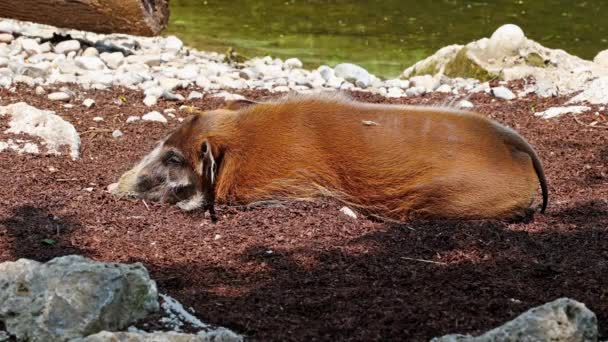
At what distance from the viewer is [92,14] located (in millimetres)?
7980

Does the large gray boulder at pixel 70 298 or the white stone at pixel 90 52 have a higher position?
the large gray boulder at pixel 70 298

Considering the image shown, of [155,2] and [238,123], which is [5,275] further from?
[155,2]

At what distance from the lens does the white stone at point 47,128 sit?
5.70m

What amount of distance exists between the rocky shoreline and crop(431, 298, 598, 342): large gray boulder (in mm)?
3305

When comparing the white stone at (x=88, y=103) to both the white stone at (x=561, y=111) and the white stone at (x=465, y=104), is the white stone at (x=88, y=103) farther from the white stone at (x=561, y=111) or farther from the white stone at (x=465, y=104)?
the white stone at (x=561, y=111)

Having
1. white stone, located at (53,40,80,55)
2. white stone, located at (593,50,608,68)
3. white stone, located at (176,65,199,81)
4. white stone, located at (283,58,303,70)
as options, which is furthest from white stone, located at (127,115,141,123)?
white stone, located at (593,50,608,68)

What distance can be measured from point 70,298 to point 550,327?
4.78ft

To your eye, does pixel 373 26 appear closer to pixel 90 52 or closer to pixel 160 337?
pixel 90 52

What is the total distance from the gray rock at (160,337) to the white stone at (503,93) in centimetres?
482

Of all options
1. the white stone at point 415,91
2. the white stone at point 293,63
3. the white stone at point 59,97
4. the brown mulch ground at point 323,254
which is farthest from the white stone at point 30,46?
the brown mulch ground at point 323,254

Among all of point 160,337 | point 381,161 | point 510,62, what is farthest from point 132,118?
point 160,337

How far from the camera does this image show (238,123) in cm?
487

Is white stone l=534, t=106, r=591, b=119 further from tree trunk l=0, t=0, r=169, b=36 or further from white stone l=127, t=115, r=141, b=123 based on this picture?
tree trunk l=0, t=0, r=169, b=36

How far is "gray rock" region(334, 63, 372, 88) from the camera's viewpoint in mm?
8414
